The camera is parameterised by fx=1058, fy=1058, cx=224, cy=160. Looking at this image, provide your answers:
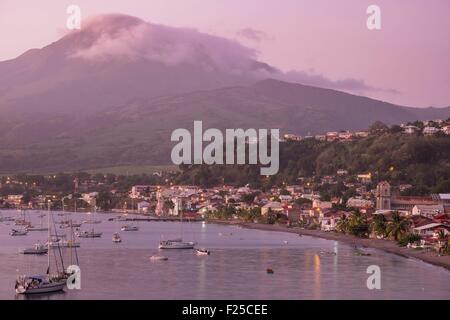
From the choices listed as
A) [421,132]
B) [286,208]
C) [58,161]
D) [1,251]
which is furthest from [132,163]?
[1,251]

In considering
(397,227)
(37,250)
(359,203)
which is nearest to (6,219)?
(359,203)

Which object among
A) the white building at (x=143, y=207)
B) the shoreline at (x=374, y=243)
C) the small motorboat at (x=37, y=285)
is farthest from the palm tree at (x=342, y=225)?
the white building at (x=143, y=207)

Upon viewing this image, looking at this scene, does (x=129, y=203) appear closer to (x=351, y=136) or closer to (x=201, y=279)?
(x=351, y=136)

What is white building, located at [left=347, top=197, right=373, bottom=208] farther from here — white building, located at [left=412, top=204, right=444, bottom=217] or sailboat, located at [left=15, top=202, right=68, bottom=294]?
sailboat, located at [left=15, top=202, right=68, bottom=294]

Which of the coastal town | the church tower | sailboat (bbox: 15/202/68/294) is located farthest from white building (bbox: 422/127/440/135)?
sailboat (bbox: 15/202/68/294)

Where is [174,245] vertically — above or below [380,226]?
below

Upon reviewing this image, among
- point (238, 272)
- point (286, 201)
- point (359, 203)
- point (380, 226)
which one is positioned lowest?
point (238, 272)

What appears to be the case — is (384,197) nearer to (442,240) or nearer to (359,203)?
(359,203)

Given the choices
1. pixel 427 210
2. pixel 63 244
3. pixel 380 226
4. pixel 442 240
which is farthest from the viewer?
pixel 427 210
